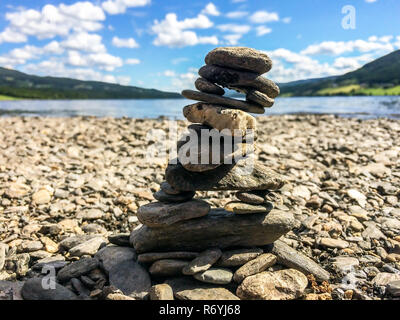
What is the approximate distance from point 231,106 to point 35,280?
19.3ft

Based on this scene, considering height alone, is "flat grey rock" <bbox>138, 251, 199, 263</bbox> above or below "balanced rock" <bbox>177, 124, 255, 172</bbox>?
below

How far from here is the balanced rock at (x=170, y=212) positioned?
7.67m

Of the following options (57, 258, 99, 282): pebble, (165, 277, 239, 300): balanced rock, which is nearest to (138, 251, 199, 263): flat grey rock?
(165, 277, 239, 300): balanced rock

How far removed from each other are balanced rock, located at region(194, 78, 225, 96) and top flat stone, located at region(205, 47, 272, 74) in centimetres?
54

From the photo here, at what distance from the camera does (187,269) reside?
723 centimetres

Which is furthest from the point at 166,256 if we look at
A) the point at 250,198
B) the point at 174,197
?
the point at 250,198

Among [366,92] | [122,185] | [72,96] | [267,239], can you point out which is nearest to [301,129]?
[122,185]

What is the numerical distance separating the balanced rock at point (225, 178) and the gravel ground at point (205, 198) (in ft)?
3.57

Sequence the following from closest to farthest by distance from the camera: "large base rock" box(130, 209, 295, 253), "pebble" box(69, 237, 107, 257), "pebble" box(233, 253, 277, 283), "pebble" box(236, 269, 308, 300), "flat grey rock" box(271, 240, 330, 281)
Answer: "pebble" box(236, 269, 308, 300) < "pebble" box(233, 253, 277, 283) < "flat grey rock" box(271, 240, 330, 281) < "large base rock" box(130, 209, 295, 253) < "pebble" box(69, 237, 107, 257)

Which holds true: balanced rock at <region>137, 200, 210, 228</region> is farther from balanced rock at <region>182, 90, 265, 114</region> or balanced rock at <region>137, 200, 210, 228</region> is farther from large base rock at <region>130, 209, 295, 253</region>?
balanced rock at <region>182, 90, 265, 114</region>

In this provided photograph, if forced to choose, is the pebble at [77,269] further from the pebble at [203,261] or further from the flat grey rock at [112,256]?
the pebble at [203,261]

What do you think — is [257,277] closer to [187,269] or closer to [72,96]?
[187,269]

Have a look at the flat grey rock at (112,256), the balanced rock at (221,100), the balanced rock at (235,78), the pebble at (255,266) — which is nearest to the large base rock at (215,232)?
the flat grey rock at (112,256)

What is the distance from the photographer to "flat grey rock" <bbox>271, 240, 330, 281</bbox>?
7688 millimetres
